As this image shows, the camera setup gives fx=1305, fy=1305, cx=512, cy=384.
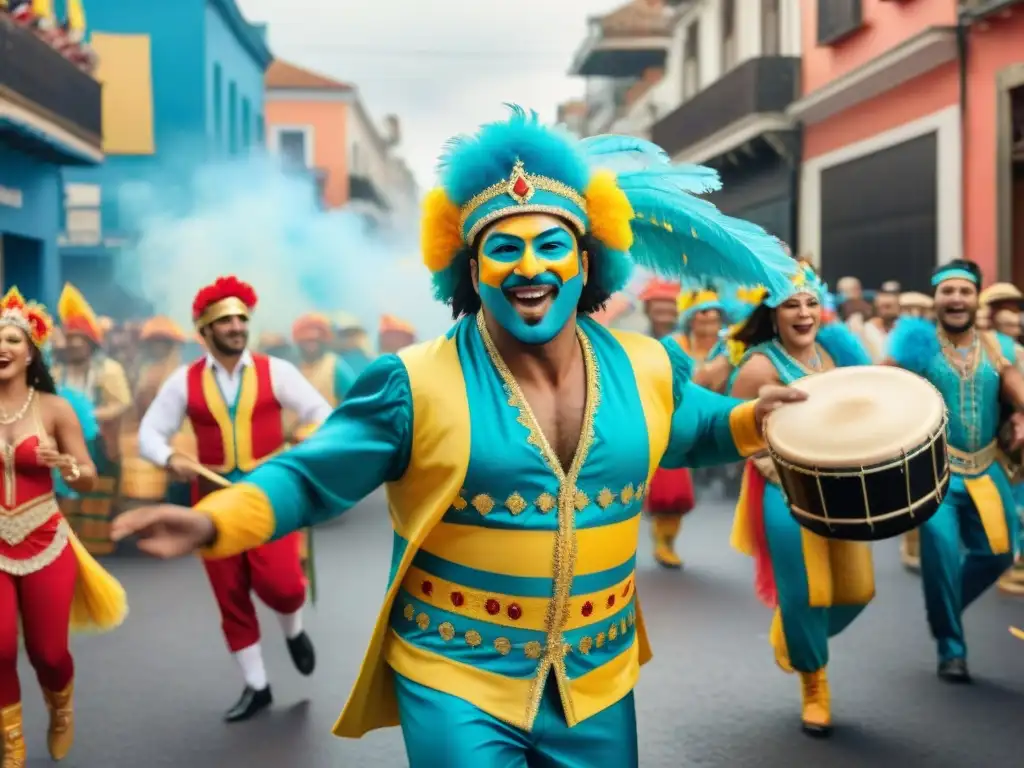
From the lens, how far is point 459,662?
310 centimetres

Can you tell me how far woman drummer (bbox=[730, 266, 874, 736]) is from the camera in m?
5.35

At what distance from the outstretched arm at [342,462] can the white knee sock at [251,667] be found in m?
3.00

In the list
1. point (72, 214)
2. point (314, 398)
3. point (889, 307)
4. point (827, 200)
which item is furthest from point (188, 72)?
point (314, 398)

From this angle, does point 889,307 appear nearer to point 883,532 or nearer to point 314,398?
point 314,398

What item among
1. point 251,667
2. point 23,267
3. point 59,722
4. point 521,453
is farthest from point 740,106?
point 521,453

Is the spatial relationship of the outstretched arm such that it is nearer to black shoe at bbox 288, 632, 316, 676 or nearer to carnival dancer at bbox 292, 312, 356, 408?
black shoe at bbox 288, 632, 316, 676

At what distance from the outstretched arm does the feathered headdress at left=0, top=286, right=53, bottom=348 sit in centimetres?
273

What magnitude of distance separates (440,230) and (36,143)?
585 inches

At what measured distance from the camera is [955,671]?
616 centimetres

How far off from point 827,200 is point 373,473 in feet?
56.0

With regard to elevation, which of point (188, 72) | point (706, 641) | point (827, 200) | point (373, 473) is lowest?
point (706, 641)

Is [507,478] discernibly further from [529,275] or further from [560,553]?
[529,275]

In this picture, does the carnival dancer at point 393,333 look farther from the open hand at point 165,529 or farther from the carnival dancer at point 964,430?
the open hand at point 165,529

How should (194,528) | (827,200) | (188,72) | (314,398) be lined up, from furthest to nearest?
(188,72) → (827,200) → (314,398) → (194,528)
